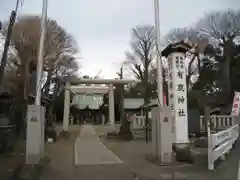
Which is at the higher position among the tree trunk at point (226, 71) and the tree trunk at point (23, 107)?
the tree trunk at point (226, 71)

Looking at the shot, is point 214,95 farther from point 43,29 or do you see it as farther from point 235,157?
point 43,29

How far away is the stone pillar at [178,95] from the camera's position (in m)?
15.0

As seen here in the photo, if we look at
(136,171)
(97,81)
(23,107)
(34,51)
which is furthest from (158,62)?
(97,81)

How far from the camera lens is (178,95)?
50.1 feet

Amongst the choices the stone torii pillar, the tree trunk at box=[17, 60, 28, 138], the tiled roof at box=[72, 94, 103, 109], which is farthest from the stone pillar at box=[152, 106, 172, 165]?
the tiled roof at box=[72, 94, 103, 109]

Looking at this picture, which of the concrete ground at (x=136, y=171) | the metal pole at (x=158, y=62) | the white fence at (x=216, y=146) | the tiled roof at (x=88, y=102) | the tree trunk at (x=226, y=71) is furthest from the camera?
the tiled roof at (x=88, y=102)

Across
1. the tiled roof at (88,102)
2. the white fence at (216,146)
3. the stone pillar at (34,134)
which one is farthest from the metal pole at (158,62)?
the tiled roof at (88,102)

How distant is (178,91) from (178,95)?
0.62ft

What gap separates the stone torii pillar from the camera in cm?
1503

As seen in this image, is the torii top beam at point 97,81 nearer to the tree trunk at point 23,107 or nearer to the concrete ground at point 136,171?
the tree trunk at point 23,107

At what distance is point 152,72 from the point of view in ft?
152

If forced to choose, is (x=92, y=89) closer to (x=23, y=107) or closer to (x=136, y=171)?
(x=23, y=107)

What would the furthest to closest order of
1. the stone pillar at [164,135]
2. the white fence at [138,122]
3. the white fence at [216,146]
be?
the white fence at [138,122] → the stone pillar at [164,135] → the white fence at [216,146]

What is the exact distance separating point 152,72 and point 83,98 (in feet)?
55.6
